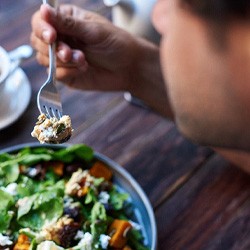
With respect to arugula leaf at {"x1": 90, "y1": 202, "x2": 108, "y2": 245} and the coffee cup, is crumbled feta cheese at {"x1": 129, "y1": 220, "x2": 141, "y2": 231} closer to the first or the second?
arugula leaf at {"x1": 90, "y1": 202, "x2": 108, "y2": 245}

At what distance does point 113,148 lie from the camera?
0.79 m

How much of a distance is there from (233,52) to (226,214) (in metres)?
0.35

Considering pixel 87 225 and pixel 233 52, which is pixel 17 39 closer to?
pixel 87 225

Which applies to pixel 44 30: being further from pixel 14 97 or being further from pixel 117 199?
pixel 117 199

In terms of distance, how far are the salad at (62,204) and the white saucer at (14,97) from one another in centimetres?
9

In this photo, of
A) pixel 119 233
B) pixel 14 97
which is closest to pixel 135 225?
pixel 119 233

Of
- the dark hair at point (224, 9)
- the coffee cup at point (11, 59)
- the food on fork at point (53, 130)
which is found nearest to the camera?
the dark hair at point (224, 9)

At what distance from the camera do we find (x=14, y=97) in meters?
0.82

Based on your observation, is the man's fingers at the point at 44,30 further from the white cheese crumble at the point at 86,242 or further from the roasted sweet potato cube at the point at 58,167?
the white cheese crumble at the point at 86,242

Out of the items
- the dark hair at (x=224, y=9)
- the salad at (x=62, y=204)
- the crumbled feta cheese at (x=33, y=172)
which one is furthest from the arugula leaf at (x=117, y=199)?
the dark hair at (x=224, y=9)

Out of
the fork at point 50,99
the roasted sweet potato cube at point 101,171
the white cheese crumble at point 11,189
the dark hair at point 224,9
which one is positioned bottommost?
the roasted sweet potato cube at point 101,171

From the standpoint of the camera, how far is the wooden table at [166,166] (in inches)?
28.0

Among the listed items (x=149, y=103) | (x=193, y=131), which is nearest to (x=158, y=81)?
(x=149, y=103)

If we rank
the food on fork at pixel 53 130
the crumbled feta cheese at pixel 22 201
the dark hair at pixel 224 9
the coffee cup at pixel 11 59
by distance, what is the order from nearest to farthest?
the dark hair at pixel 224 9, the food on fork at pixel 53 130, the crumbled feta cheese at pixel 22 201, the coffee cup at pixel 11 59
